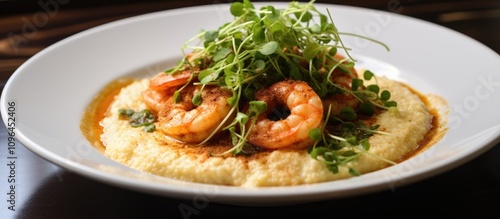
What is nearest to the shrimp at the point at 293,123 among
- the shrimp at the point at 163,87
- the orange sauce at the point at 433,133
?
the orange sauce at the point at 433,133

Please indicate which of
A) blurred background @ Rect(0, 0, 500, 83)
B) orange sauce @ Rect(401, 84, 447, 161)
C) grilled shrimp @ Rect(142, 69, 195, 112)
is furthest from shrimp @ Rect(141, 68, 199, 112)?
blurred background @ Rect(0, 0, 500, 83)

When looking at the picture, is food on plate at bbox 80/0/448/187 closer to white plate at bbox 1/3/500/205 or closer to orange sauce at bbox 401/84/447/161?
orange sauce at bbox 401/84/447/161

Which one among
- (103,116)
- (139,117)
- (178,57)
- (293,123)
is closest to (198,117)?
(293,123)

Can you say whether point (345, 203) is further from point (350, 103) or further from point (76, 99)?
point (76, 99)

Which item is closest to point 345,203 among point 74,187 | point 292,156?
point 292,156

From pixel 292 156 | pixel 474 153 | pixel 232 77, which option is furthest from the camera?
pixel 232 77

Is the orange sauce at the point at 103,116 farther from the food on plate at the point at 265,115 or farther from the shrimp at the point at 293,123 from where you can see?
the shrimp at the point at 293,123

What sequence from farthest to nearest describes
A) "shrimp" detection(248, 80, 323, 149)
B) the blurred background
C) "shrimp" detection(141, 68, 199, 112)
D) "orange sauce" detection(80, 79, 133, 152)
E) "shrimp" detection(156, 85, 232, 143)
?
1. the blurred background
2. "shrimp" detection(141, 68, 199, 112)
3. "orange sauce" detection(80, 79, 133, 152)
4. "shrimp" detection(156, 85, 232, 143)
5. "shrimp" detection(248, 80, 323, 149)
